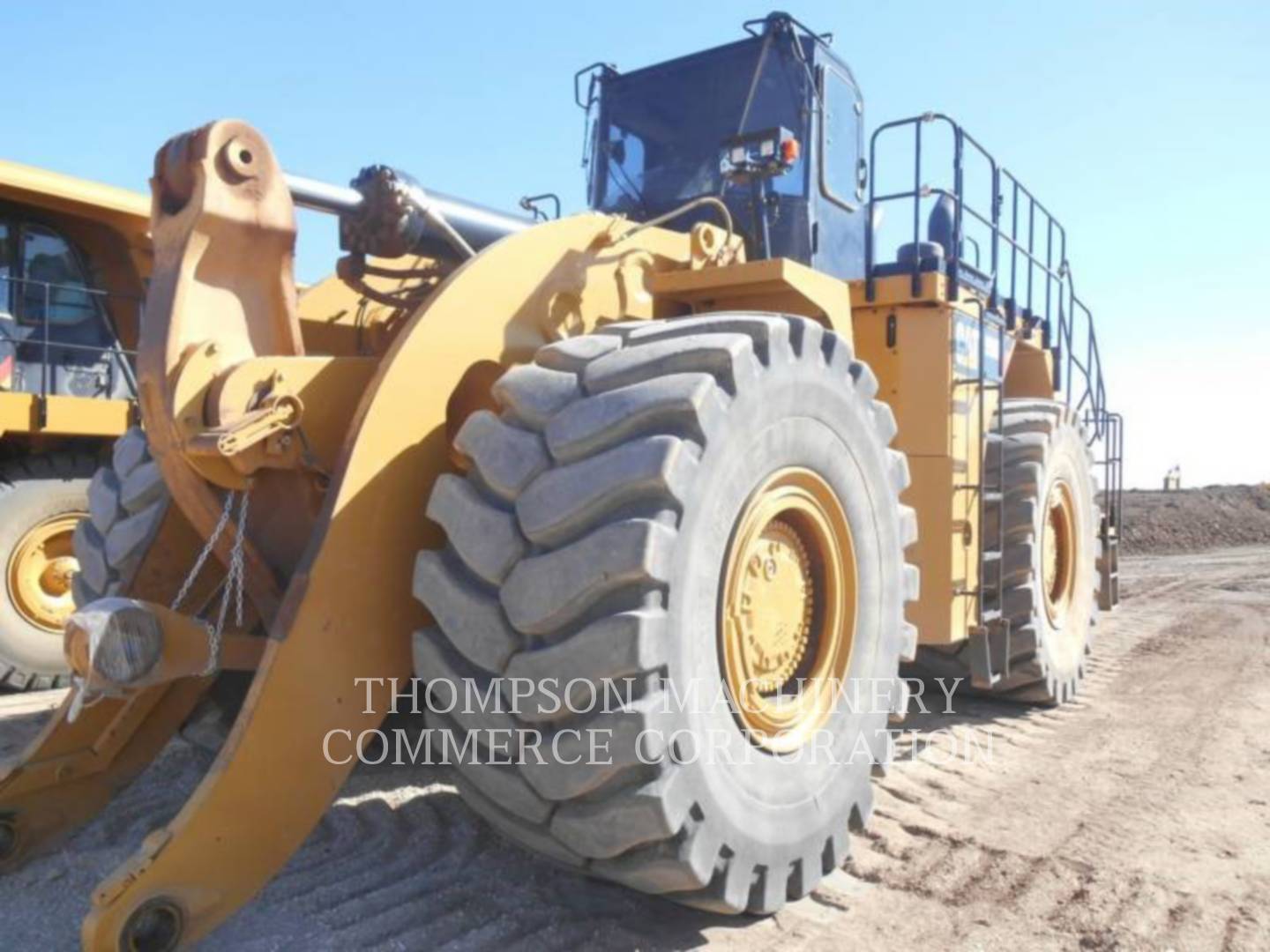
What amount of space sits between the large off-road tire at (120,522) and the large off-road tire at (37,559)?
3276 millimetres

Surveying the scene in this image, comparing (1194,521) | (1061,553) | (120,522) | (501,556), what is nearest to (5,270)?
(120,522)

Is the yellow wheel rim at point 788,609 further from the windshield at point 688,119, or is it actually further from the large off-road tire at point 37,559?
the large off-road tire at point 37,559

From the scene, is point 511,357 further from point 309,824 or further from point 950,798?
point 950,798

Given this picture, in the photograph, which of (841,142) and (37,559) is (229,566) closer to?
(841,142)

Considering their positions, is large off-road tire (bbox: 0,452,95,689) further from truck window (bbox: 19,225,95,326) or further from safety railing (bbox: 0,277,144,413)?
truck window (bbox: 19,225,95,326)

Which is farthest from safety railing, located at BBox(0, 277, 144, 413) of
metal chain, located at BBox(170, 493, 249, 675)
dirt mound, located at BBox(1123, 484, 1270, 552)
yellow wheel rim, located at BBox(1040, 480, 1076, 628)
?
dirt mound, located at BBox(1123, 484, 1270, 552)

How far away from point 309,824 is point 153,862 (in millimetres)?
397

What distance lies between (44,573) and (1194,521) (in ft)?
79.3

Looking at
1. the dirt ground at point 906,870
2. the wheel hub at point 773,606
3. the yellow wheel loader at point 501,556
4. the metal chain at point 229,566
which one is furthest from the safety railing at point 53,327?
the wheel hub at point 773,606

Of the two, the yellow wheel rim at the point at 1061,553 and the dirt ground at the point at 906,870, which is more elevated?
the yellow wheel rim at the point at 1061,553

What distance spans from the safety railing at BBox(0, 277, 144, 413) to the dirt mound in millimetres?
19791

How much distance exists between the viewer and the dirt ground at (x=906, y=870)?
3014mm

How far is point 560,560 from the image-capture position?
257 cm

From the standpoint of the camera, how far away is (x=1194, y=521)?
24891 mm
